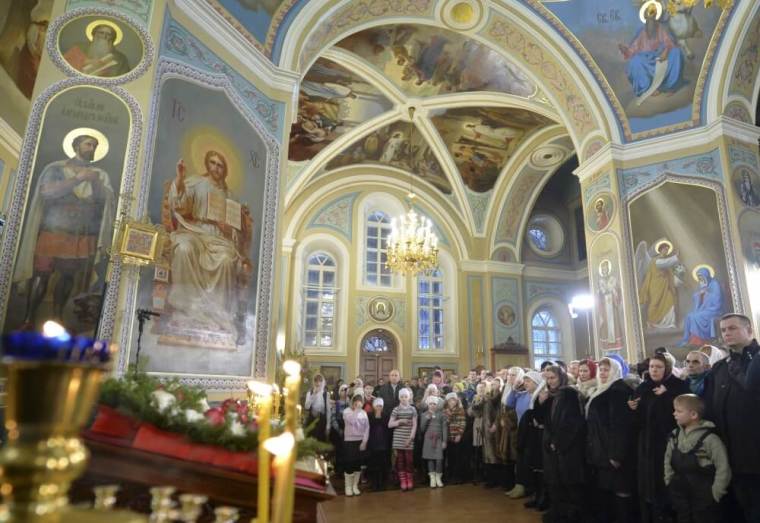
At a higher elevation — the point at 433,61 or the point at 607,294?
the point at 433,61

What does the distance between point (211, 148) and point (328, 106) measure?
24.3ft

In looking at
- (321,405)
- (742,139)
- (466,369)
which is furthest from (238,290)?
(466,369)

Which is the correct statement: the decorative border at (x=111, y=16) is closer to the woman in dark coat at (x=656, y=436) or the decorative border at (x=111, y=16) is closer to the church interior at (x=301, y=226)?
the church interior at (x=301, y=226)

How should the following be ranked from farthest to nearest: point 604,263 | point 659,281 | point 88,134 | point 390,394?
point 604,263 < point 659,281 < point 390,394 < point 88,134

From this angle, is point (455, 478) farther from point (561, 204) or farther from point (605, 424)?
point (561, 204)

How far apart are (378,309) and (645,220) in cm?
834

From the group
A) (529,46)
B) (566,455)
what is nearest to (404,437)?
(566,455)

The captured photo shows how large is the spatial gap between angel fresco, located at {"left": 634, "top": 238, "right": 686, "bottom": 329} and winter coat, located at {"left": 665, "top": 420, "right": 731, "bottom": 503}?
5.69 metres

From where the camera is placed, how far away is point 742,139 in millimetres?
9141

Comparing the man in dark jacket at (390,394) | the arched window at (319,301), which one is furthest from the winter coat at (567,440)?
the arched window at (319,301)

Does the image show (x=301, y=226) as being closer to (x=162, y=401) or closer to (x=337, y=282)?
(x=337, y=282)

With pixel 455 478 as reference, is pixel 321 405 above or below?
above

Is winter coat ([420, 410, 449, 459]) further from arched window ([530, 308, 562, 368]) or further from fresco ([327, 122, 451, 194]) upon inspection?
arched window ([530, 308, 562, 368])

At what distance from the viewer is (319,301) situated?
15.7m
